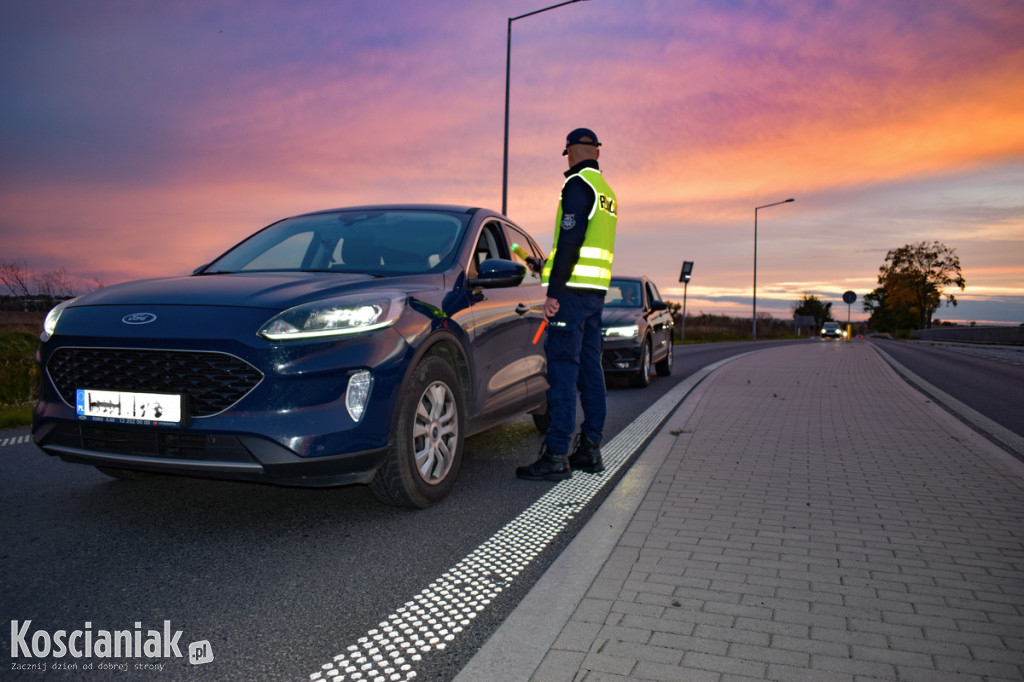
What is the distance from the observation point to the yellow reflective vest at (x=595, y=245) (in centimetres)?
458

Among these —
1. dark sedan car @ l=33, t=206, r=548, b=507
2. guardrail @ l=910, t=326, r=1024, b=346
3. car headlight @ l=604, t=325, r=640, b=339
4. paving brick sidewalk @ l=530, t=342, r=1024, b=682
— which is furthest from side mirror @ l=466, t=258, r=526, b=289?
guardrail @ l=910, t=326, r=1024, b=346

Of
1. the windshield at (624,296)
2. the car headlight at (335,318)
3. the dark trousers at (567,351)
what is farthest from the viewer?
the windshield at (624,296)

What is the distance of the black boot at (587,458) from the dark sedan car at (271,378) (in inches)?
41.2

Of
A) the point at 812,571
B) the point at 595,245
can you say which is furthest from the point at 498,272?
the point at 812,571

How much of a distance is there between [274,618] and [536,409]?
3.46 meters

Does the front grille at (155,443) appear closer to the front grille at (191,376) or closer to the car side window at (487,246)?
the front grille at (191,376)

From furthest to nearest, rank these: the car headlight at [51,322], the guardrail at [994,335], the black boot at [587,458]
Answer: the guardrail at [994,335]
the black boot at [587,458]
the car headlight at [51,322]

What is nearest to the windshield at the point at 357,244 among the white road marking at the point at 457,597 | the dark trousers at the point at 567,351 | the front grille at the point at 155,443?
the dark trousers at the point at 567,351

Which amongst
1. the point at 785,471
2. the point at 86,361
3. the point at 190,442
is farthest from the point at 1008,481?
the point at 86,361

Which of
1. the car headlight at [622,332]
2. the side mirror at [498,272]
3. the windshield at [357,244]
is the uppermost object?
the windshield at [357,244]

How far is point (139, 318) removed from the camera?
340 cm

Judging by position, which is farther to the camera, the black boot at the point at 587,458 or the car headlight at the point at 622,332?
the car headlight at the point at 622,332

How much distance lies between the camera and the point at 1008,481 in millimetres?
4625

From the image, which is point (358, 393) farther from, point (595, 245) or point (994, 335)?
point (994, 335)
